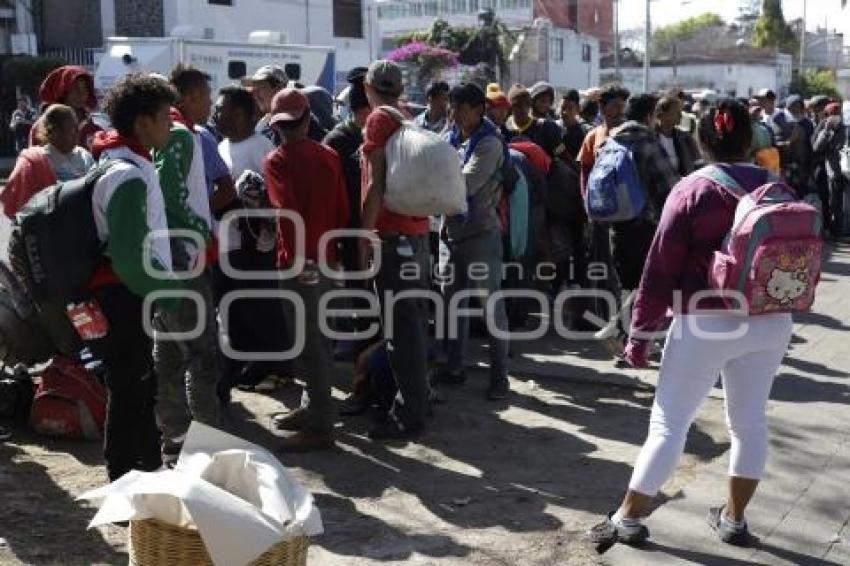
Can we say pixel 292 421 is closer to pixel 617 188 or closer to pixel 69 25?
pixel 617 188

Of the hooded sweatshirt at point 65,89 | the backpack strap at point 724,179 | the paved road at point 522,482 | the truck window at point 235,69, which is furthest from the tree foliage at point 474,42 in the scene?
the backpack strap at point 724,179

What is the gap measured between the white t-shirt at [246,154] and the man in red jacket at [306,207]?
74 cm

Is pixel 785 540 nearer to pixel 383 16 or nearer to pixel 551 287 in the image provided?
A: pixel 551 287

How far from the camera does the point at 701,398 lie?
3.88 meters

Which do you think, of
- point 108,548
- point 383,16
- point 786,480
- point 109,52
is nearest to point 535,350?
point 786,480

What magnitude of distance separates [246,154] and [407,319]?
4.89ft

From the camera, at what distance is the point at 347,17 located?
3719cm

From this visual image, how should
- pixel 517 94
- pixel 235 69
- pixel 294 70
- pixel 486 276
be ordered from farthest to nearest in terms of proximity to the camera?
pixel 294 70 < pixel 235 69 < pixel 517 94 < pixel 486 276

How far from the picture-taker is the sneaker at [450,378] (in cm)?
666

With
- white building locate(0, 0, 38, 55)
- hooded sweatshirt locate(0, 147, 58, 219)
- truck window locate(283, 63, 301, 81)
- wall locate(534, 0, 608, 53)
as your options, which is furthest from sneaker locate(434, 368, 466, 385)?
wall locate(534, 0, 608, 53)

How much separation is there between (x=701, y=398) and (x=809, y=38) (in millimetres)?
100515

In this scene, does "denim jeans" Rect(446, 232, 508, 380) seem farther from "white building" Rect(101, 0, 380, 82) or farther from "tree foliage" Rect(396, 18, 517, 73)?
"tree foliage" Rect(396, 18, 517, 73)

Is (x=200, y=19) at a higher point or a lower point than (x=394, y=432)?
higher

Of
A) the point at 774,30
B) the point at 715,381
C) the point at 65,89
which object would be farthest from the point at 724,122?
the point at 774,30
